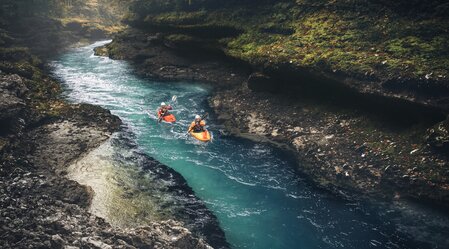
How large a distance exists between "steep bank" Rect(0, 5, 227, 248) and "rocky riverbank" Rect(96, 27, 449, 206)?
19.7 feet

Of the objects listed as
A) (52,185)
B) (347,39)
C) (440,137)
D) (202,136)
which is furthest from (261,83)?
(52,185)

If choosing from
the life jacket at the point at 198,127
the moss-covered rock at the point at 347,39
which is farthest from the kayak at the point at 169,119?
the moss-covered rock at the point at 347,39

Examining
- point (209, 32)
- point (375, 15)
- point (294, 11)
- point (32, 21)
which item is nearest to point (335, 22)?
point (375, 15)

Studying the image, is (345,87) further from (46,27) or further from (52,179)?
(46,27)

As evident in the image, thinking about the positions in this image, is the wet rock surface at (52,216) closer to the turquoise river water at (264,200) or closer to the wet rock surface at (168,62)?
the turquoise river water at (264,200)

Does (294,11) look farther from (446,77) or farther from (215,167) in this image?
(215,167)

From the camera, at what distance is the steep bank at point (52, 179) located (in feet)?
31.2

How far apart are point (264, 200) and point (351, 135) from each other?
18.4 ft

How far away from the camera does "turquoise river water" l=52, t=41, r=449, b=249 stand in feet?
Result: 38.9

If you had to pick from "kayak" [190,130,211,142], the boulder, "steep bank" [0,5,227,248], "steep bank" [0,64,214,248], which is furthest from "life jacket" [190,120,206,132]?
the boulder

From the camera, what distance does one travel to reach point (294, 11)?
22406mm

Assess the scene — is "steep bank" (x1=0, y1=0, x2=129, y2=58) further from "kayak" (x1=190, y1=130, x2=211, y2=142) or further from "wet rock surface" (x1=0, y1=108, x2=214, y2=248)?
"kayak" (x1=190, y1=130, x2=211, y2=142)

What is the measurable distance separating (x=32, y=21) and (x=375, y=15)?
41304 millimetres

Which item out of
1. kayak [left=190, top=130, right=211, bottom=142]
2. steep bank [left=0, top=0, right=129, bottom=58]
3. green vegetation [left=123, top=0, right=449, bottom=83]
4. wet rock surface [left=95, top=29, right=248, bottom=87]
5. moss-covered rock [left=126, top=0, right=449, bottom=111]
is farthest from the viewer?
steep bank [left=0, top=0, right=129, bottom=58]
